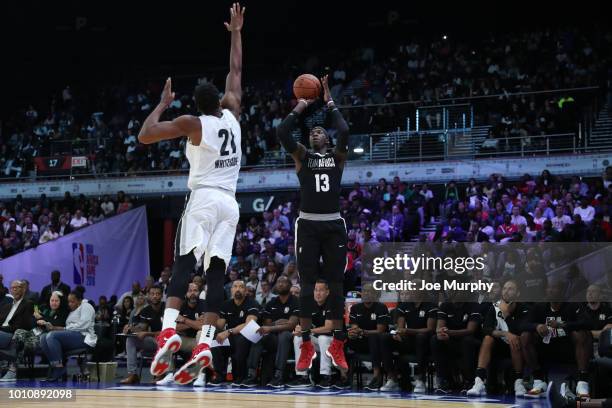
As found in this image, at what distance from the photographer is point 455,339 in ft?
45.4

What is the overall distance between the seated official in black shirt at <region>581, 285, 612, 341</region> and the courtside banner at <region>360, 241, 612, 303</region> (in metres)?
0.02

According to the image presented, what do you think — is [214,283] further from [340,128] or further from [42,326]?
[42,326]

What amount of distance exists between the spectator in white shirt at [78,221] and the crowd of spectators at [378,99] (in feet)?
9.44

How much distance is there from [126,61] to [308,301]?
2656 centimetres

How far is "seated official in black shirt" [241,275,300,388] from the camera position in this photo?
14734 millimetres

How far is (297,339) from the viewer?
14703 millimetres

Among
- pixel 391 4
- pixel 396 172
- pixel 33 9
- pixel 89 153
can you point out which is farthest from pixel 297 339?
pixel 33 9

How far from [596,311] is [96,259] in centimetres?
1369

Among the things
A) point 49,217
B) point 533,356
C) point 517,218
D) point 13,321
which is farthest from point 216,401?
point 49,217

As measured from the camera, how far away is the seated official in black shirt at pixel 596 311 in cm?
1295

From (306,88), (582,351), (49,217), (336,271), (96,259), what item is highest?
(306,88)

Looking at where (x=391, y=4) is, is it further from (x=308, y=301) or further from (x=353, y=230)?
(x=308, y=301)

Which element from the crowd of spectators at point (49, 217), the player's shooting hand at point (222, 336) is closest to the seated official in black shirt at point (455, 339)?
the player's shooting hand at point (222, 336)

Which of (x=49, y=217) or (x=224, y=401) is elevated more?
(x=49, y=217)
